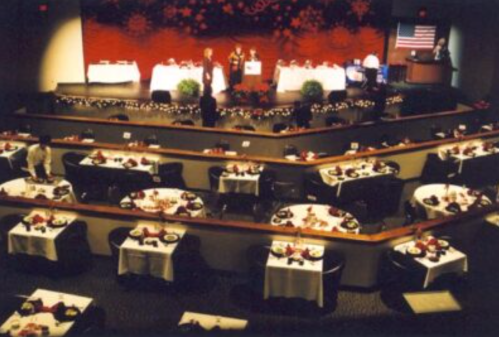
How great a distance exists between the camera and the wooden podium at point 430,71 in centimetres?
1468

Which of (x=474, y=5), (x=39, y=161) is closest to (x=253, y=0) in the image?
(x=474, y=5)

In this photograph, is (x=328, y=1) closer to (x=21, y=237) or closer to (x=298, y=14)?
(x=298, y=14)

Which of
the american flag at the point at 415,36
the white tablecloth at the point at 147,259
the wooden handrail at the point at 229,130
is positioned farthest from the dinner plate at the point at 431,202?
the american flag at the point at 415,36

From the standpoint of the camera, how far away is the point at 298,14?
1549 cm

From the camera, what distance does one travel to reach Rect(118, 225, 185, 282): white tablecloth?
6395 millimetres

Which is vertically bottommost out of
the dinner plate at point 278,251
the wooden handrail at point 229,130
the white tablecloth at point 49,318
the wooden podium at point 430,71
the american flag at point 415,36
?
the white tablecloth at point 49,318

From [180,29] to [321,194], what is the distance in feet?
28.0

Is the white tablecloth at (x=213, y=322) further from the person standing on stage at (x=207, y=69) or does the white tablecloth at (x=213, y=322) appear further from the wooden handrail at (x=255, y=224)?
the person standing on stage at (x=207, y=69)

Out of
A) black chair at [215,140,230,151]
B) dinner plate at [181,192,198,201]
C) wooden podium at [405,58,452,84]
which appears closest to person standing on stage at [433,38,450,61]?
wooden podium at [405,58,452,84]

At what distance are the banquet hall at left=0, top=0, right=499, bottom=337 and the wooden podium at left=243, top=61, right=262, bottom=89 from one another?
1.4 inches

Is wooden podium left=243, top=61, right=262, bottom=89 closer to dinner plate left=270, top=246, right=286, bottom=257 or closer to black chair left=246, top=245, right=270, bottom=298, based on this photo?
black chair left=246, top=245, right=270, bottom=298

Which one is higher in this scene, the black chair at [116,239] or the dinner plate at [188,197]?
the dinner plate at [188,197]

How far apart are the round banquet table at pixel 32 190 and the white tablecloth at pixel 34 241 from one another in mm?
921

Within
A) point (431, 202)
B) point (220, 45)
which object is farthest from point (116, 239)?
point (220, 45)
